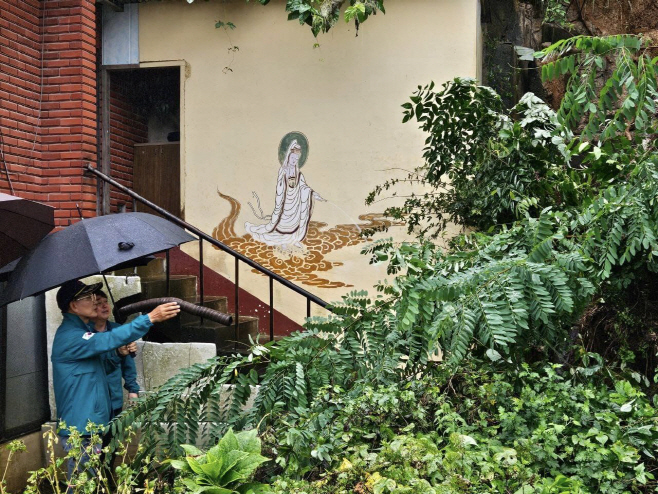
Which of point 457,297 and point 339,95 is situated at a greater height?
point 339,95

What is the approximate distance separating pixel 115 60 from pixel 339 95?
9.73 feet

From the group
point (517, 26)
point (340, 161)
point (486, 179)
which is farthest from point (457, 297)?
point (517, 26)

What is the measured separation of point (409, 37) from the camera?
8.33 m

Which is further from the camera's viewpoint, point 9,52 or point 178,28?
point 178,28

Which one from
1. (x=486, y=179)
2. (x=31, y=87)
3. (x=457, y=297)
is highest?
(x=31, y=87)

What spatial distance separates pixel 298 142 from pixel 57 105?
2.75 metres

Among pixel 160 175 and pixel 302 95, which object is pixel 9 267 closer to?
pixel 302 95

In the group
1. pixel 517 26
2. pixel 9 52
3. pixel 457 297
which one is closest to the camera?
pixel 457 297

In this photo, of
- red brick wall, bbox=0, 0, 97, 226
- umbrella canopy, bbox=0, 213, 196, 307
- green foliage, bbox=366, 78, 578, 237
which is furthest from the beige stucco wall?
umbrella canopy, bbox=0, 213, 196, 307

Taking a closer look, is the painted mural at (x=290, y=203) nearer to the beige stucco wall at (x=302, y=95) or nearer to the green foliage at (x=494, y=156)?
the beige stucco wall at (x=302, y=95)

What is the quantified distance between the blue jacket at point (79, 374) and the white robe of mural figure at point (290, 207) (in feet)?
12.9

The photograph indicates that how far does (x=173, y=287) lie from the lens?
25.0 feet

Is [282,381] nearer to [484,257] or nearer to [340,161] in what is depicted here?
[484,257]

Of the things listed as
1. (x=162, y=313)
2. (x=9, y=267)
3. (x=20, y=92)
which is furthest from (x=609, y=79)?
(x=20, y=92)
